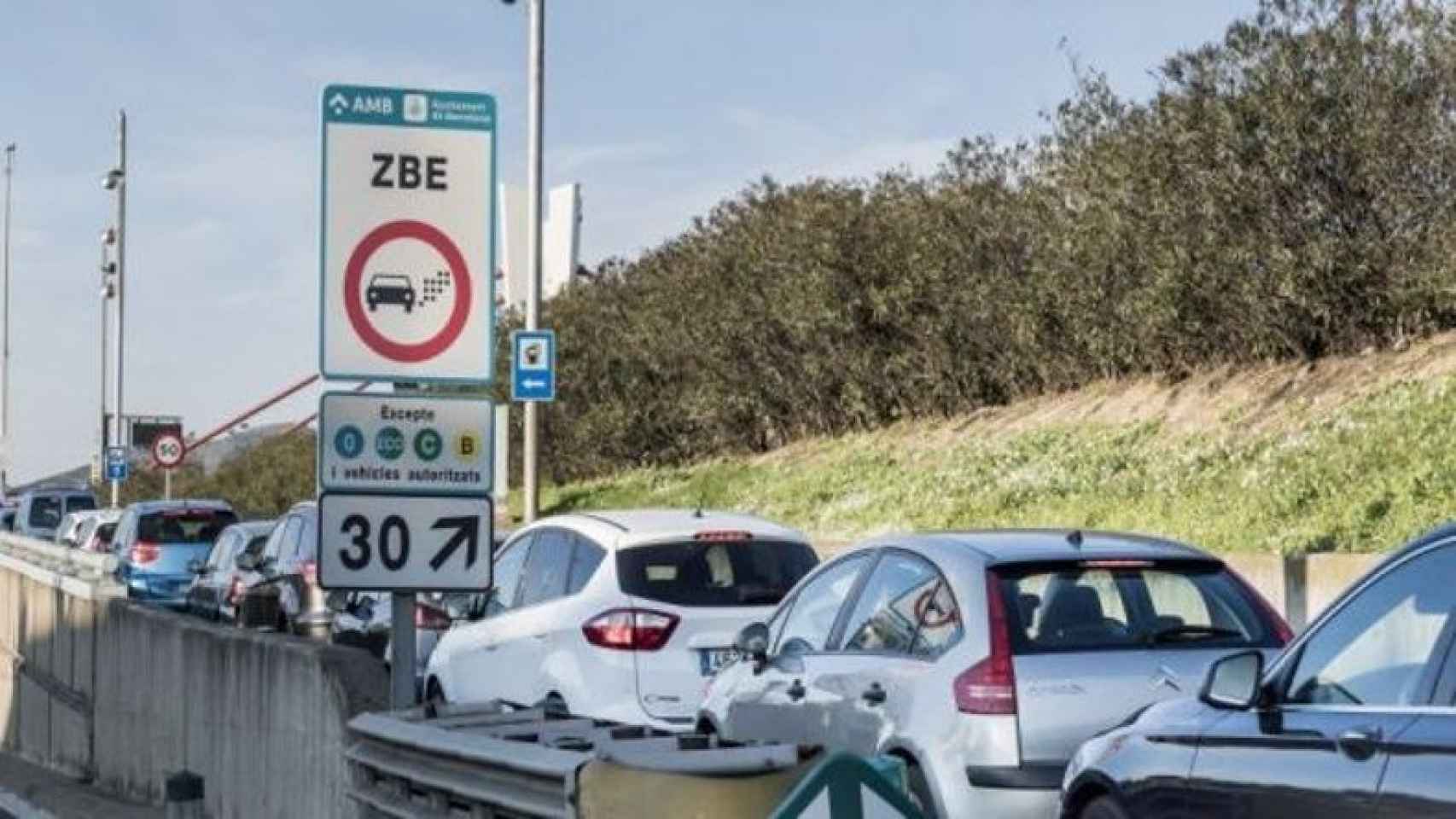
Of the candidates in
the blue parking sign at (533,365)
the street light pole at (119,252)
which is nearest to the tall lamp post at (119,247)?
the street light pole at (119,252)

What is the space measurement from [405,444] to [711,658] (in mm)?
3919

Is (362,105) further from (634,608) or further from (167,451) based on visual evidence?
(167,451)

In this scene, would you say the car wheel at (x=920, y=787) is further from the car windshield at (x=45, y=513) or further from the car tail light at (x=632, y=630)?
the car windshield at (x=45, y=513)

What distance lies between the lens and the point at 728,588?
1270 cm

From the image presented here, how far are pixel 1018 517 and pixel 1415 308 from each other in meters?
4.44

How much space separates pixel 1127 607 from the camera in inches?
365

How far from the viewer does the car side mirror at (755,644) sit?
1060cm

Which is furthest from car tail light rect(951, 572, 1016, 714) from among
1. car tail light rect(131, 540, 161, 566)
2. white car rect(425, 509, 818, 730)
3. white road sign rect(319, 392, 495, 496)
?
car tail light rect(131, 540, 161, 566)

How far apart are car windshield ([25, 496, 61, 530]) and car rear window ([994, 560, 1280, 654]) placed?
153 ft

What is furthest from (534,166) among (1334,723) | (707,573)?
(1334,723)

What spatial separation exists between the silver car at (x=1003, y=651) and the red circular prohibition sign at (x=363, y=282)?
7.39ft

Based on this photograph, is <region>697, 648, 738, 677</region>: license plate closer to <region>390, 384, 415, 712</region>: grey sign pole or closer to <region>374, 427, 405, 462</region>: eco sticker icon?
<region>390, 384, 415, 712</region>: grey sign pole

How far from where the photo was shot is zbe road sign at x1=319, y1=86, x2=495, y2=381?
862 centimetres

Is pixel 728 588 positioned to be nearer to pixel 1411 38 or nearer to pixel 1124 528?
pixel 1124 528
